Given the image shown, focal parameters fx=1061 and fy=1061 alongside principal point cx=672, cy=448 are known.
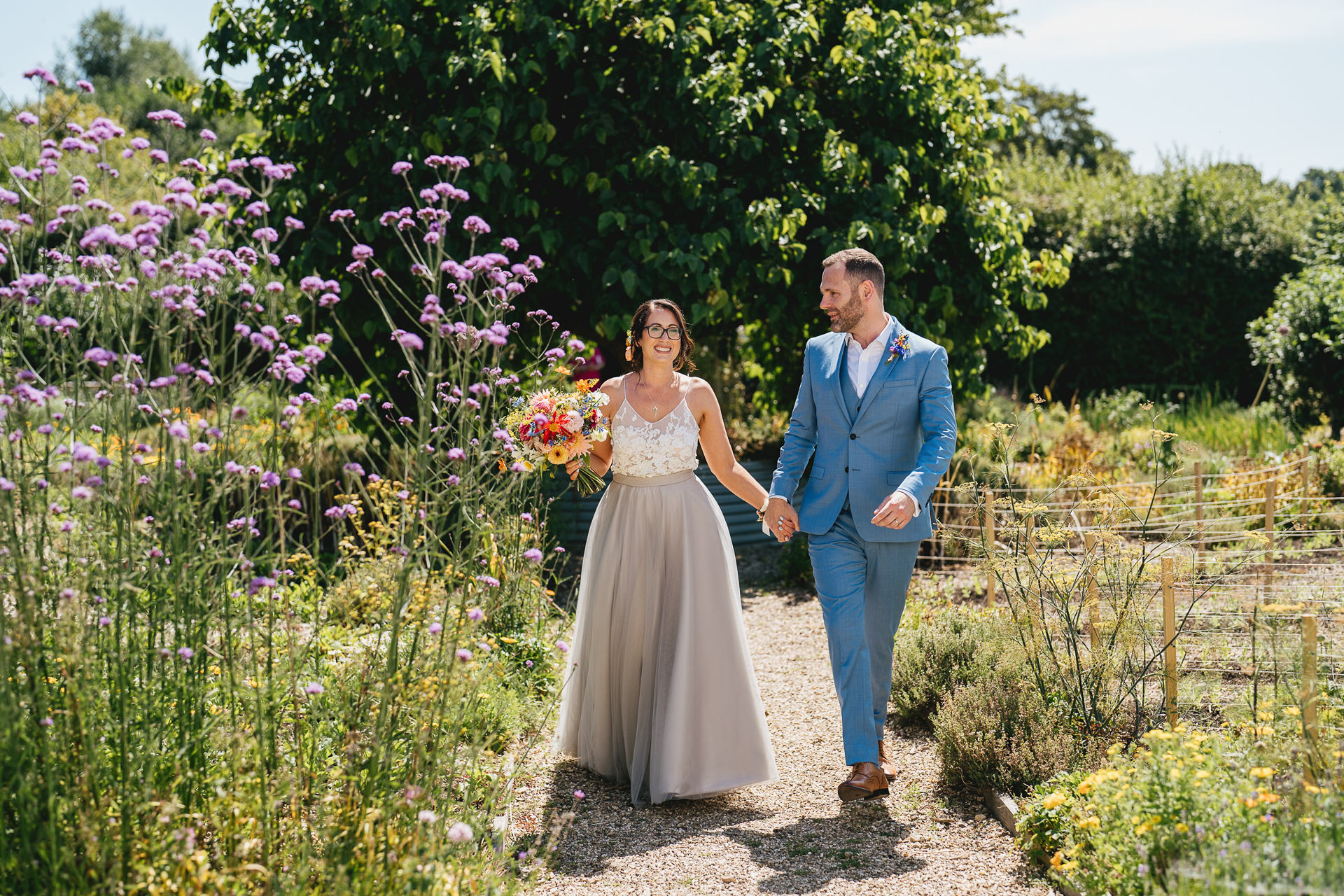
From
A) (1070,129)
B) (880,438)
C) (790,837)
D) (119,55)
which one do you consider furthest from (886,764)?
(119,55)

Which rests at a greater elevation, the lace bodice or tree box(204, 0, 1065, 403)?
tree box(204, 0, 1065, 403)

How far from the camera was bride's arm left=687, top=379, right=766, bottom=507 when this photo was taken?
4504 mm

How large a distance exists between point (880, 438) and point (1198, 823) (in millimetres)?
1893

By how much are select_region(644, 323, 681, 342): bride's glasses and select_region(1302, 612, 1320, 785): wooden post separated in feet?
8.05

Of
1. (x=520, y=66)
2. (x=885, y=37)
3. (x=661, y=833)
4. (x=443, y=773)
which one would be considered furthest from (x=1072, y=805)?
(x=885, y=37)

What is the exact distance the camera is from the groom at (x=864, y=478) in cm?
409

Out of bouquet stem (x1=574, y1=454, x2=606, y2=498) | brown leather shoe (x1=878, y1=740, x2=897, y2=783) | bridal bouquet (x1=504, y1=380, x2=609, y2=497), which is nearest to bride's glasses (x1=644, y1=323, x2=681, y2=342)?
bridal bouquet (x1=504, y1=380, x2=609, y2=497)

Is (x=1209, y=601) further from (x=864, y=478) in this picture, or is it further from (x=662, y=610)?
(x=662, y=610)

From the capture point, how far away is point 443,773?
295 centimetres

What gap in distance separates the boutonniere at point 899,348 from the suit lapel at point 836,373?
207mm

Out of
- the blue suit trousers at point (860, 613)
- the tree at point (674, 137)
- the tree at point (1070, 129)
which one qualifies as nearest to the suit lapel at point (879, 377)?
the blue suit trousers at point (860, 613)

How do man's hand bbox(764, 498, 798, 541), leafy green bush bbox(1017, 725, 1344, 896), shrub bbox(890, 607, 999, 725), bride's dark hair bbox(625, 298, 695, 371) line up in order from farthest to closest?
shrub bbox(890, 607, 999, 725) < bride's dark hair bbox(625, 298, 695, 371) < man's hand bbox(764, 498, 798, 541) < leafy green bush bbox(1017, 725, 1344, 896)

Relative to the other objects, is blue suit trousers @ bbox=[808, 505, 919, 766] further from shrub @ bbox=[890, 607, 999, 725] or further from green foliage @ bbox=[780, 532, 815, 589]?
green foliage @ bbox=[780, 532, 815, 589]

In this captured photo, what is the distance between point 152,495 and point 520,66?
5394mm
